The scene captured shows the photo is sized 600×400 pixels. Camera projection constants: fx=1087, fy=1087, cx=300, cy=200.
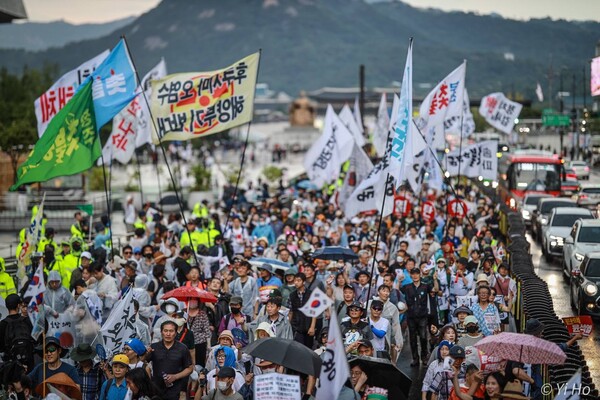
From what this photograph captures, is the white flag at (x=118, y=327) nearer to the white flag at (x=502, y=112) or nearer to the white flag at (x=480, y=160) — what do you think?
the white flag at (x=480, y=160)

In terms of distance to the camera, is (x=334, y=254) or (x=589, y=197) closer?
(x=334, y=254)

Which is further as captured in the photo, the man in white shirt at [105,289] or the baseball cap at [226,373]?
the man in white shirt at [105,289]

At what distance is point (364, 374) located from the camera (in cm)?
930

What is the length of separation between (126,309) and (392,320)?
3.10 meters

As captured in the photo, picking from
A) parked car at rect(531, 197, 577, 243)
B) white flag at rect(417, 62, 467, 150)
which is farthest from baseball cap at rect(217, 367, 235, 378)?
parked car at rect(531, 197, 577, 243)

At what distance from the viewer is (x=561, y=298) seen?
19.4 metres

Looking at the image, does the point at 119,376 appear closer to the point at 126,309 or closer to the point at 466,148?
the point at 126,309

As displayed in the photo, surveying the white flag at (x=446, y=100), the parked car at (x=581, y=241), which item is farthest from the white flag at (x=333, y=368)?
the white flag at (x=446, y=100)

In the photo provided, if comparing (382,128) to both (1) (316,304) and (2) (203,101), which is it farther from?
(1) (316,304)

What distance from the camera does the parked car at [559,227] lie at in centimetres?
2420

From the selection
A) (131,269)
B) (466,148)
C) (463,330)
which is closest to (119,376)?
(463,330)

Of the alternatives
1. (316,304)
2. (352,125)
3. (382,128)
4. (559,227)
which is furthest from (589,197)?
(316,304)

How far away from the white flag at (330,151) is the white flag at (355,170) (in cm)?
110

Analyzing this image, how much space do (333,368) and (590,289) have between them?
927 cm
